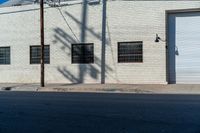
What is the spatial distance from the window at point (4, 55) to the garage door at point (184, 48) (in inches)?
469

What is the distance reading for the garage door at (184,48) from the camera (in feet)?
98.0

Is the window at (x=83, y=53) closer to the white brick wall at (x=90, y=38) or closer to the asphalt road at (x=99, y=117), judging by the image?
the white brick wall at (x=90, y=38)

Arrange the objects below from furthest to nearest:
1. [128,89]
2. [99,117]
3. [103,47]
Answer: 1. [103,47]
2. [128,89]
3. [99,117]

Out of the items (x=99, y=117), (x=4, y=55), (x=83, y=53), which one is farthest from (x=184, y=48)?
(x=99, y=117)

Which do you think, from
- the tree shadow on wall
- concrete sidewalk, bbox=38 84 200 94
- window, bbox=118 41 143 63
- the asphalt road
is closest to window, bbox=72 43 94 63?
the tree shadow on wall

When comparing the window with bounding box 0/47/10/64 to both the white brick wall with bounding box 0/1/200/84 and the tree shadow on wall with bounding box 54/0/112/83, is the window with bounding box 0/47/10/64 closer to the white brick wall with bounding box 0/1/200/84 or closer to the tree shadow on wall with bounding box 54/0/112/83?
the white brick wall with bounding box 0/1/200/84

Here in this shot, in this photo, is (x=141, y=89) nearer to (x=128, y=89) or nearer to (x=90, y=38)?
(x=128, y=89)

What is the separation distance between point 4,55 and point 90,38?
7.20 metres

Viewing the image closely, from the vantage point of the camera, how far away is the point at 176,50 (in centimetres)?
3044

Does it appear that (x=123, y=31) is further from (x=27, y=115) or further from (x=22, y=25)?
(x=27, y=115)

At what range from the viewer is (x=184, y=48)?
30.2 metres

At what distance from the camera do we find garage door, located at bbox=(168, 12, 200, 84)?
29.9 m

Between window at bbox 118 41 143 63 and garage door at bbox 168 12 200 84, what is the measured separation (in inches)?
72.9

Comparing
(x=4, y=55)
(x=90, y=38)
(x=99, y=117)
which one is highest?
(x=90, y=38)
